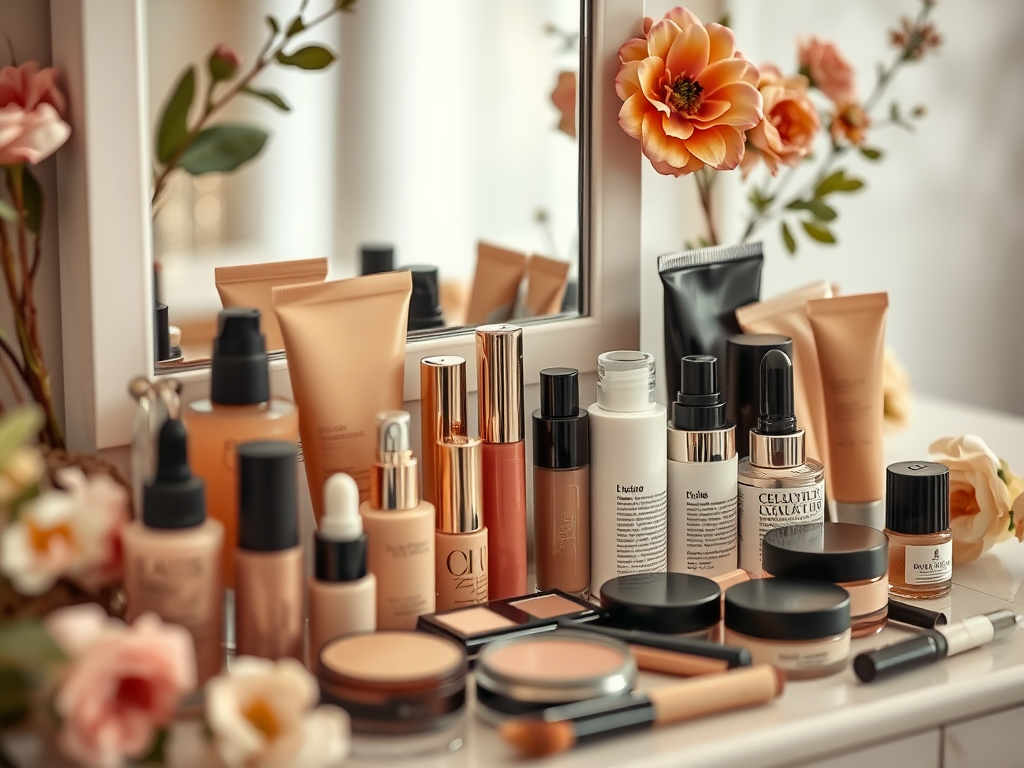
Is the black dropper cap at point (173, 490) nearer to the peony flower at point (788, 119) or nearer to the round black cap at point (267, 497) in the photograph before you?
the round black cap at point (267, 497)

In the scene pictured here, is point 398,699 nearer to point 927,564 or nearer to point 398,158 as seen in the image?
point 927,564

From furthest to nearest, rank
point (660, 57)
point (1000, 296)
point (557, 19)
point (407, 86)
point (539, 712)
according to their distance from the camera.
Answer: point (1000, 296), point (407, 86), point (557, 19), point (660, 57), point (539, 712)

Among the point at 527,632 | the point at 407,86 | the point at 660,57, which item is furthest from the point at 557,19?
the point at 527,632

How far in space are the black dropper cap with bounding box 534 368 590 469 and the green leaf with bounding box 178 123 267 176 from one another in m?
0.23

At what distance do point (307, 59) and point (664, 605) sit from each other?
1.33 ft

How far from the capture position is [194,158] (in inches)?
30.0

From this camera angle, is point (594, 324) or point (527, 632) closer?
point (527, 632)

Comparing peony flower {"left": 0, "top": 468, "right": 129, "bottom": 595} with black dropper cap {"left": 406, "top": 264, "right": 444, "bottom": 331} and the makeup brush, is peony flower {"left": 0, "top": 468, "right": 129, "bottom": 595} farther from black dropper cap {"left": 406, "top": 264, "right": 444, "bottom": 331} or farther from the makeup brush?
black dropper cap {"left": 406, "top": 264, "right": 444, "bottom": 331}

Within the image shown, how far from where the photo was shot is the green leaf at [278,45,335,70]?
2.61ft

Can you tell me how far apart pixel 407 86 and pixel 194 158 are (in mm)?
468

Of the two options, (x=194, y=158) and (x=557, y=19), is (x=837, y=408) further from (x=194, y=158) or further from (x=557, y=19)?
(x=194, y=158)

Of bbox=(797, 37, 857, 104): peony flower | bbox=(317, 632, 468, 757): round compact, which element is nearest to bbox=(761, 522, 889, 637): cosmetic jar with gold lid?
bbox=(317, 632, 468, 757): round compact

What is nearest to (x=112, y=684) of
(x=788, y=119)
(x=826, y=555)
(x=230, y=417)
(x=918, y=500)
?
(x=230, y=417)

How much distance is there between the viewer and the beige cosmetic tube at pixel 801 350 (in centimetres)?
91
